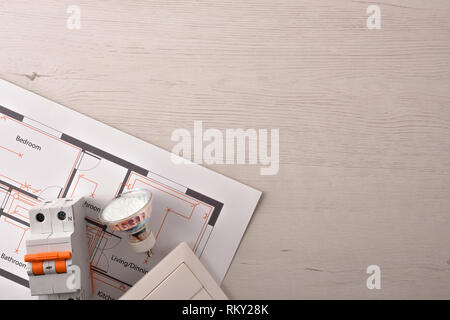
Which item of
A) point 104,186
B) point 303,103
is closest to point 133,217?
point 104,186

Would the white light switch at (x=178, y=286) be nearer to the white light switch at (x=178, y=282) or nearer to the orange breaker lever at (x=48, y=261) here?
the white light switch at (x=178, y=282)

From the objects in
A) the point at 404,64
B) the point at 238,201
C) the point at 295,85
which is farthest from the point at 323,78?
the point at 238,201

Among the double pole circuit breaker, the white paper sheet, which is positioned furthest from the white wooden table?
the double pole circuit breaker

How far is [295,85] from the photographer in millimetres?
753

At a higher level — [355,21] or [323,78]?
[355,21]

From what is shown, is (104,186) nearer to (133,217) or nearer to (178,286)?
(133,217)

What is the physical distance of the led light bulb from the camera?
650 millimetres

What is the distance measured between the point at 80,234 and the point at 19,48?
1.23 ft

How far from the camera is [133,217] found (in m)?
0.65

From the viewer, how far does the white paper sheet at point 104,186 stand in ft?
2.42

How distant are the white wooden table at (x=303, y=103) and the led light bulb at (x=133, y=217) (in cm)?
13

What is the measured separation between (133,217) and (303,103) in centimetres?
38
